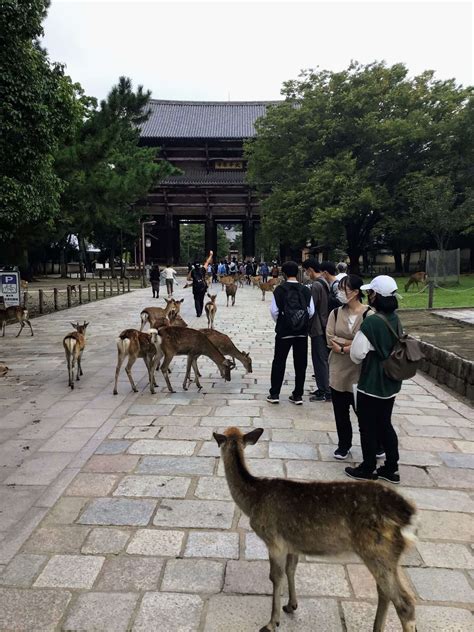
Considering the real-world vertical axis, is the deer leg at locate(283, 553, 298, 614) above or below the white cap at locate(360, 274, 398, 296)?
below

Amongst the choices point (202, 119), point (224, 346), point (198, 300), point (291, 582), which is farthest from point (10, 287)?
point (202, 119)

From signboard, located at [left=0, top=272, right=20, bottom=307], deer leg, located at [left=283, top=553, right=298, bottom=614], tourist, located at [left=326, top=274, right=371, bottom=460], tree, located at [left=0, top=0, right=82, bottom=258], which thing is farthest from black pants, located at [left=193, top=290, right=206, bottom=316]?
deer leg, located at [left=283, top=553, right=298, bottom=614]

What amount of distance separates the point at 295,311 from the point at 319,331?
0.68 meters

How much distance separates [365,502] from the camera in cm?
239

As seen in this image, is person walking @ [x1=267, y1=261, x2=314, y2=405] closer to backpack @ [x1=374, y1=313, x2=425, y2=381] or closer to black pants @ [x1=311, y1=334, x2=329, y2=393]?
black pants @ [x1=311, y1=334, x2=329, y2=393]

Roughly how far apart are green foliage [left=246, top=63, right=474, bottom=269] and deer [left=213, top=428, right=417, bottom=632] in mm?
23279

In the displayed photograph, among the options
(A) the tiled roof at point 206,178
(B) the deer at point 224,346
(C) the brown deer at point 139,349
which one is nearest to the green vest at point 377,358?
(C) the brown deer at point 139,349

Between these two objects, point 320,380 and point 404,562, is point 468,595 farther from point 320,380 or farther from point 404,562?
point 320,380

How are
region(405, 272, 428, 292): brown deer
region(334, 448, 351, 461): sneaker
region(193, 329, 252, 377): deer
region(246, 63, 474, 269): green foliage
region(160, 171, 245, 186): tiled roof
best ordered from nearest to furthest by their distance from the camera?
region(334, 448, 351, 461): sneaker, region(193, 329, 252, 377): deer, region(405, 272, 428, 292): brown deer, region(246, 63, 474, 269): green foliage, region(160, 171, 245, 186): tiled roof

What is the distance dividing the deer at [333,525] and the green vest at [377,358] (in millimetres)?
1480

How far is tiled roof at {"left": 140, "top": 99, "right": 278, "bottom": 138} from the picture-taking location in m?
41.6

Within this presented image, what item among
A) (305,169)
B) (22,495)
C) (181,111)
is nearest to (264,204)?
(305,169)

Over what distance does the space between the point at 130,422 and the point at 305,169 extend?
2378 centimetres


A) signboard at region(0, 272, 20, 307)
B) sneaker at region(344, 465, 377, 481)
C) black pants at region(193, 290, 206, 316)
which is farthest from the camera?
black pants at region(193, 290, 206, 316)
